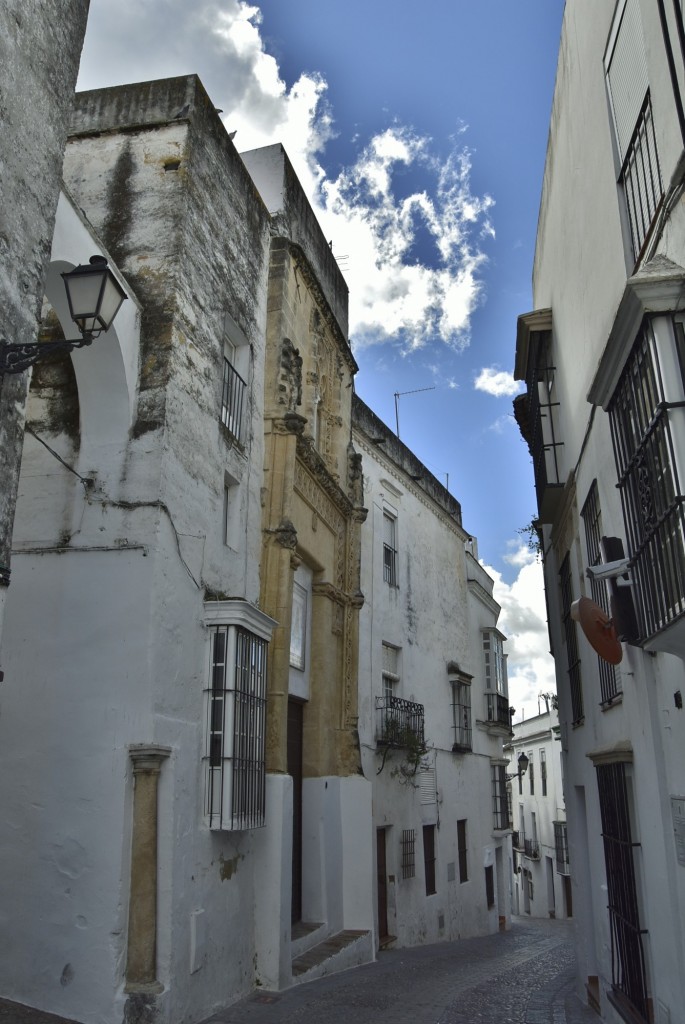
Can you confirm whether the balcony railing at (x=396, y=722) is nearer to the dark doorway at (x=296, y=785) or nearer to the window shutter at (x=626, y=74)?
the dark doorway at (x=296, y=785)

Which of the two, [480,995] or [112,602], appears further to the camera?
[480,995]

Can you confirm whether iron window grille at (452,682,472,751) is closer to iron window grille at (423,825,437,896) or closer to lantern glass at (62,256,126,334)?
iron window grille at (423,825,437,896)

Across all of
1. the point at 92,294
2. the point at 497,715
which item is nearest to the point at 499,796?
the point at 497,715

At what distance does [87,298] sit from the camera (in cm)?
549

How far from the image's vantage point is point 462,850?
17359 millimetres

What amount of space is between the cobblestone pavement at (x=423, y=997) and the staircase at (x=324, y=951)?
11cm

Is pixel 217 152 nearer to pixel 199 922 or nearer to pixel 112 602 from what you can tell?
pixel 112 602

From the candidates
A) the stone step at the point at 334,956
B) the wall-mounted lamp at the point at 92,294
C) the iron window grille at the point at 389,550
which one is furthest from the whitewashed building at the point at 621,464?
the iron window grille at the point at 389,550

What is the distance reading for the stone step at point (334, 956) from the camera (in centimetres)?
938

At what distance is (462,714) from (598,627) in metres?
12.9

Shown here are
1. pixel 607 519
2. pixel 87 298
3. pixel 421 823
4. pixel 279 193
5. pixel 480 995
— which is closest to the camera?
pixel 87 298

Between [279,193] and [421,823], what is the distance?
1070cm

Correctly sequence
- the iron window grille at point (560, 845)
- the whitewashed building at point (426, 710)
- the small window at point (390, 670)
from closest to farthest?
the whitewashed building at point (426, 710) → the small window at point (390, 670) → the iron window grille at point (560, 845)

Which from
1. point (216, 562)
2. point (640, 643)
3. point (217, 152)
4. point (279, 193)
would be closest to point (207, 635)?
point (216, 562)
